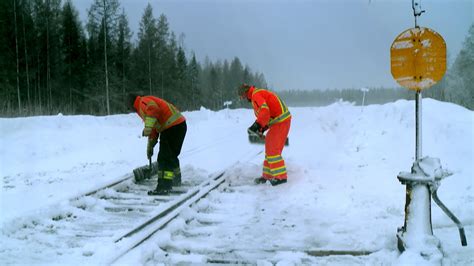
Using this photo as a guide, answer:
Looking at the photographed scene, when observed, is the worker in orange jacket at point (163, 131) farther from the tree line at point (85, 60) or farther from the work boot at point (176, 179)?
the tree line at point (85, 60)

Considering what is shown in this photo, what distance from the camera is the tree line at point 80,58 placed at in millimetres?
34312

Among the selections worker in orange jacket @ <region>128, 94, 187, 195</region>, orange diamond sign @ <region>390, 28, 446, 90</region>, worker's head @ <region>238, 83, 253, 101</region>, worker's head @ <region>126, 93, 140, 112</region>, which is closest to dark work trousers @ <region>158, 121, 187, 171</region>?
worker in orange jacket @ <region>128, 94, 187, 195</region>

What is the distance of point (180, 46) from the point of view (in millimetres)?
61875

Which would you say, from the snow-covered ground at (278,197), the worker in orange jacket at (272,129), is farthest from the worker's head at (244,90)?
the snow-covered ground at (278,197)

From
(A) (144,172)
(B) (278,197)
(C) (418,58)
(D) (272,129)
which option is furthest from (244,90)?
(C) (418,58)

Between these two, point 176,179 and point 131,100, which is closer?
point 131,100

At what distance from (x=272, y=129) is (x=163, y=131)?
6.42 ft

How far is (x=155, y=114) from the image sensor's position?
6.74 m

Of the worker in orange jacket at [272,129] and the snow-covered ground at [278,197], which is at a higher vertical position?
the worker in orange jacket at [272,129]

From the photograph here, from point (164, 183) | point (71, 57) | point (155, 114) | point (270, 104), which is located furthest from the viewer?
point (71, 57)

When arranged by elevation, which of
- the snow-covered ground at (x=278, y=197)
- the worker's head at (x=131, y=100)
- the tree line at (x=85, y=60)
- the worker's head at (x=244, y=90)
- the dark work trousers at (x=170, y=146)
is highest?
the tree line at (x=85, y=60)

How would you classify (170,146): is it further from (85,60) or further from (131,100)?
(85,60)

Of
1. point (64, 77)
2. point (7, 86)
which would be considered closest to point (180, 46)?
point (64, 77)

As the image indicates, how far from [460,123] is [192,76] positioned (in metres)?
56.2
